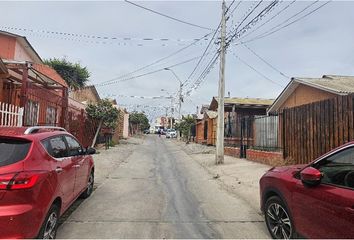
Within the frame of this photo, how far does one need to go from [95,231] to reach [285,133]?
346 inches

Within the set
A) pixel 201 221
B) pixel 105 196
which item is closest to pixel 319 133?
pixel 201 221

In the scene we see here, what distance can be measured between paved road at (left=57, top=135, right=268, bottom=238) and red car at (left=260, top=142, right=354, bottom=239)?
2.42ft

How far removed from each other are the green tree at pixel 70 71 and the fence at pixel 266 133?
24008 mm

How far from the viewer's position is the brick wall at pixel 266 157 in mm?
13078

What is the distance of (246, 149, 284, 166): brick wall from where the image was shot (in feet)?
42.9

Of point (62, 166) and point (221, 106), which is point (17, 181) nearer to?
point (62, 166)

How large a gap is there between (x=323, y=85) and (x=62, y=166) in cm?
1286

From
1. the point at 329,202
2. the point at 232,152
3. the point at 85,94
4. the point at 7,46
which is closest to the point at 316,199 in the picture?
the point at 329,202

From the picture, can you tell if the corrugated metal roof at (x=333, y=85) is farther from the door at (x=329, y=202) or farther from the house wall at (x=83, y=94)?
the house wall at (x=83, y=94)

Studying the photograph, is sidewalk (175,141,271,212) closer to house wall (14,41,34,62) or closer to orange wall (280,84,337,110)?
orange wall (280,84,337,110)

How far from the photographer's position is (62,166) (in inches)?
227

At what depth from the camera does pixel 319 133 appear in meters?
10.5

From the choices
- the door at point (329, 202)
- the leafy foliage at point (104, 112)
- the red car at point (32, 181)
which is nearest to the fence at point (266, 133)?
the door at point (329, 202)

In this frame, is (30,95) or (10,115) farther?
(30,95)
